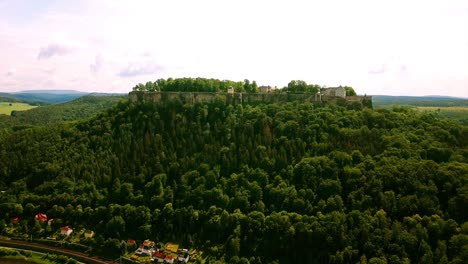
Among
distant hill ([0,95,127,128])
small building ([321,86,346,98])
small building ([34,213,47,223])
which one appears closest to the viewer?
small building ([34,213,47,223])

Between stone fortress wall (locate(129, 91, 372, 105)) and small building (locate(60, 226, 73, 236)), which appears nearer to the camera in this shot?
small building (locate(60, 226, 73, 236))

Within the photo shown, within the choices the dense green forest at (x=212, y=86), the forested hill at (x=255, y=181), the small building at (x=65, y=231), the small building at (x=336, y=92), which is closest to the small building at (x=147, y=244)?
the forested hill at (x=255, y=181)

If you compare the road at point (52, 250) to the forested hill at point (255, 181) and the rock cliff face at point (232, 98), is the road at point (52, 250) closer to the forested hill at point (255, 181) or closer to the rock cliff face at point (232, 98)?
the forested hill at point (255, 181)

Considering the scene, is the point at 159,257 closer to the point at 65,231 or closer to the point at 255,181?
the point at 65,231

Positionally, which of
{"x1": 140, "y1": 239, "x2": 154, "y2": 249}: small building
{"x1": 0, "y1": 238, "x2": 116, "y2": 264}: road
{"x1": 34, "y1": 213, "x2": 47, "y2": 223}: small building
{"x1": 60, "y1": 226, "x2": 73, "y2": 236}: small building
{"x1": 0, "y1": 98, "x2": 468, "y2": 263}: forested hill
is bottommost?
{"x1": 0, "y1": 238, "x2": 116, "y2": 264}: road

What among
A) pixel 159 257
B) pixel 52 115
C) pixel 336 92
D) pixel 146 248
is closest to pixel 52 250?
pixel 146 248

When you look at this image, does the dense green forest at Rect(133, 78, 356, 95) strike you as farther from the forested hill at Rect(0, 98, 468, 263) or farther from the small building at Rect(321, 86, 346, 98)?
the forested hill at Rect(0, 98, 468, 263)

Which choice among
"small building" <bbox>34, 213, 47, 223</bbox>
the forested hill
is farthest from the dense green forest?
"small building" <bbox>34, 213, 47, 223</bbox>
